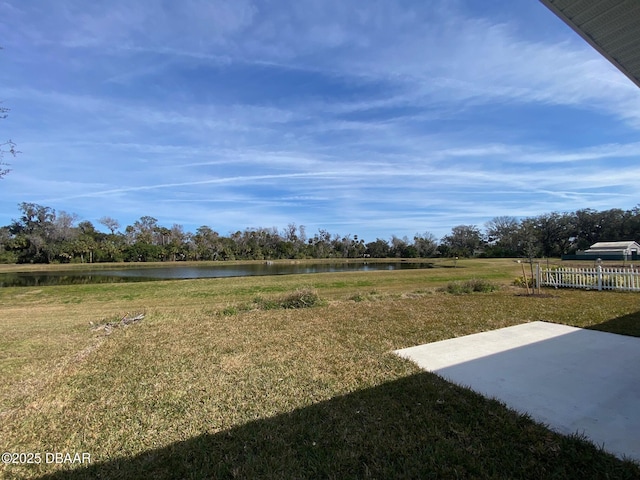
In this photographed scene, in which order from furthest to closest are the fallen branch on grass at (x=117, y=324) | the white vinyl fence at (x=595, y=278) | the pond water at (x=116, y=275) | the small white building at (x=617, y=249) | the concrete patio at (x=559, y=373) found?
the small white building at (x=617, y=249) < the pond water at (x=116, y=275) < the white vinyl fence at (x=595, y=278) < the fallen branch on grass at (x=117, y=324) < the concrete patio at (x=559, y=373)

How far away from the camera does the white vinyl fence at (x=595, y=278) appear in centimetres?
1033

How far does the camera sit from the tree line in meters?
52.8

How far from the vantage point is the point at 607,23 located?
92.0 inches

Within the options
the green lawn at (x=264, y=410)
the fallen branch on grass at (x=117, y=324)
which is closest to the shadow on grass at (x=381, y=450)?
the green lawn at (x=264, y=410)

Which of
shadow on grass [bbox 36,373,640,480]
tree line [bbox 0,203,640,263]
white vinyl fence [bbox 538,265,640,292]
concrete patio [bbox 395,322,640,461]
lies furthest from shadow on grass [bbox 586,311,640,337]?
tree line [bbox 0,203,640,263]

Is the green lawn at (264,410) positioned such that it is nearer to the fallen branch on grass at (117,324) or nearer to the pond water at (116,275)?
the fallen branch on grass at (117,324)

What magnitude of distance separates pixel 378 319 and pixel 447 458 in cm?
455

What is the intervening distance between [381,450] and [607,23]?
3.39 metres

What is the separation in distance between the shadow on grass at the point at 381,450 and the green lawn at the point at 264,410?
1 cm

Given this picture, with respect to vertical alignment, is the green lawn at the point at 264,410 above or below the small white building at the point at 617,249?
below

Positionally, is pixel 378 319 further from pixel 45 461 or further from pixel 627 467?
pixel 45 461

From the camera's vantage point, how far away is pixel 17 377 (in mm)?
3939

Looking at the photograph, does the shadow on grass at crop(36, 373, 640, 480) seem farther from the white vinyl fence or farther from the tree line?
the tree line

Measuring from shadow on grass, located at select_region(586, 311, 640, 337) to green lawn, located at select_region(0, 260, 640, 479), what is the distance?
0.05 meters
